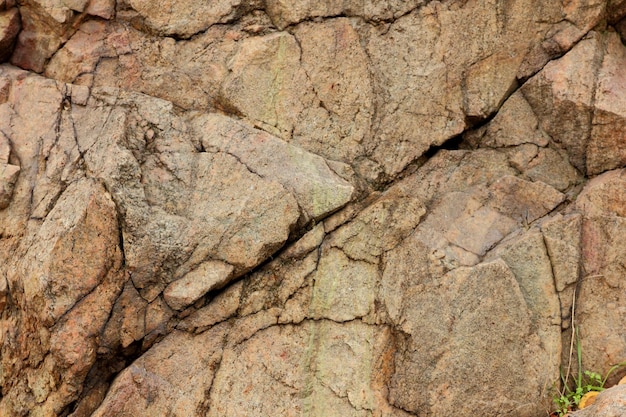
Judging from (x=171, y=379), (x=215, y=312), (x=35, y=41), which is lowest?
(x=171, y=379)

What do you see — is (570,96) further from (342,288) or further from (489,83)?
(342,288)

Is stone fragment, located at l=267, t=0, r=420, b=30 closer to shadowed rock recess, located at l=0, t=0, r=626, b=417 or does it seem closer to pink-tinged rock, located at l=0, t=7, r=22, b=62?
shadowed rock recess, located at l=0, t=0, r=626, b=417

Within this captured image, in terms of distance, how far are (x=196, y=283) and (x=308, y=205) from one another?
2.45ft

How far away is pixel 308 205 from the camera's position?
4.12 metres

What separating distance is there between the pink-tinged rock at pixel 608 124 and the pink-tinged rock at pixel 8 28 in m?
3.52

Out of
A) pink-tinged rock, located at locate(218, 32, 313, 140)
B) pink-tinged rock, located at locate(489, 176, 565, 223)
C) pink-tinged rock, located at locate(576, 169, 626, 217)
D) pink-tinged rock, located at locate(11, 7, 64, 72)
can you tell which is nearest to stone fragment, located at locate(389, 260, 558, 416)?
pink-tinged rock, located at locate(489, 176, 565, 223)

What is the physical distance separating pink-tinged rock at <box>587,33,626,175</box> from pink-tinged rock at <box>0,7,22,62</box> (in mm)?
3516

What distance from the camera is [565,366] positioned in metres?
4.00

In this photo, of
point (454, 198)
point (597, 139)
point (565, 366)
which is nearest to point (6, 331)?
point (454, 198)

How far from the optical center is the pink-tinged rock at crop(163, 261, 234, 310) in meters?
→ 3.95

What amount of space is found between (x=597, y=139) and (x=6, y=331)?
136 inches

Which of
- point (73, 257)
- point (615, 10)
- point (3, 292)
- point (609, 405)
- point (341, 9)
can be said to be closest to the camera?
point (609, 405)

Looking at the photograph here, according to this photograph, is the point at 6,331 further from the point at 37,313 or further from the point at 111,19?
the point at 111,19

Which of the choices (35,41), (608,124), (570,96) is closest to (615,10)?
(570,96)
